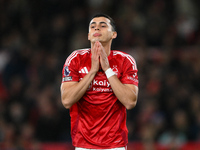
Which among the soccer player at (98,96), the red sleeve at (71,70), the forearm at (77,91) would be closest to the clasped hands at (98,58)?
the soccer player at (98,96)

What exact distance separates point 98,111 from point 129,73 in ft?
1.89

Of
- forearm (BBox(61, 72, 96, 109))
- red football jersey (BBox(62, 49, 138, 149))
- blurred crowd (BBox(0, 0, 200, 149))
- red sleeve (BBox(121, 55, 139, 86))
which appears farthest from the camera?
blurred crowd (BBox(0, 0, 200, 149))

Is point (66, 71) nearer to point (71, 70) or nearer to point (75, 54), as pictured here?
point (71, 70)

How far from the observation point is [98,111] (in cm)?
463

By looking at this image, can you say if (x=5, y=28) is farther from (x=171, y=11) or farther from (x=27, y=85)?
(x=171, y=11)

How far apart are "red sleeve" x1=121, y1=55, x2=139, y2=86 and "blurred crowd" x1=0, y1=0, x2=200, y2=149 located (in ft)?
13.0

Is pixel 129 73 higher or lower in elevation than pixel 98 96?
higher

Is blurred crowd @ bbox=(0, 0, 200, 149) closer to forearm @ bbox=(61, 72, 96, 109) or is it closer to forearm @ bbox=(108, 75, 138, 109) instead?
forearm @ bbox=(108, 75, 138, 109)

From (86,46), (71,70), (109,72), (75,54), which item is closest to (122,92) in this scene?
(109,72)

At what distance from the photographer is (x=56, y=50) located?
1108cm

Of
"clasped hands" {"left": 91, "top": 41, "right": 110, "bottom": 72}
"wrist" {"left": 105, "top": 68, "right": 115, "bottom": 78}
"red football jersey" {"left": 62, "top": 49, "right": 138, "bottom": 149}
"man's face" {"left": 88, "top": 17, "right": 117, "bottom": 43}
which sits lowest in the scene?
"red football jersey" {"left": 62, "top": 49, "right": 138, "bottom": 149}

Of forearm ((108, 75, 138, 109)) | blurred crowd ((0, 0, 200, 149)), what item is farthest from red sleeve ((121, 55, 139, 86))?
blurred crowd ((0, 0, 200, 149))

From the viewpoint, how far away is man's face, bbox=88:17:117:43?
15.7 ft

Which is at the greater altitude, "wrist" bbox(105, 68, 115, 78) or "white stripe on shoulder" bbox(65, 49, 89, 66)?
"white stripe on shoulder" bbox(65, 49, 89, 66)
